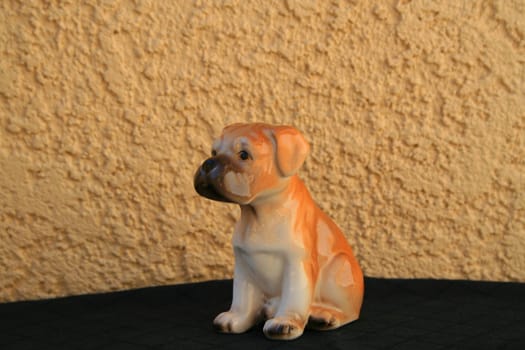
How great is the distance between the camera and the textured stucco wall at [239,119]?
1.17 m

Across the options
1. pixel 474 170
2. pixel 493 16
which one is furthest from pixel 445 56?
pixel 474 170

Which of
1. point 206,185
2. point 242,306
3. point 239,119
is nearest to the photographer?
point 206,185

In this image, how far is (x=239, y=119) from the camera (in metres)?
1.24

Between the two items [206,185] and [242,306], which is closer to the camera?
[206,185]

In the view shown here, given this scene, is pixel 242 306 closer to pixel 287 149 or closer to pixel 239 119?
pixel 287 149

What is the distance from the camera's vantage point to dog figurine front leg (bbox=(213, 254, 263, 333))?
3.06 ft

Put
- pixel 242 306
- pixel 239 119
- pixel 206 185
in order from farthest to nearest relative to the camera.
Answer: pixel 239 119, pixel 242 306, pixel 206 185

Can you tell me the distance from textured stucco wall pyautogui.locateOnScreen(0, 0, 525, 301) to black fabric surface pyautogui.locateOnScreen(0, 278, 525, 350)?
0.29ft

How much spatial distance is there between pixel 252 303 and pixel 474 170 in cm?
62

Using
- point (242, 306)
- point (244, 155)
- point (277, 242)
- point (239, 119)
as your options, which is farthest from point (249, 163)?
point (239, 119)

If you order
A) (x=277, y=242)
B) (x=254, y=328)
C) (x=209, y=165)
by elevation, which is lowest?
(x=254, y=328)

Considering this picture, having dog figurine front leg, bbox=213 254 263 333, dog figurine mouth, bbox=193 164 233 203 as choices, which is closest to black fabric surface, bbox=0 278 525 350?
dog figurine front leg, bbox=213 254 263 333

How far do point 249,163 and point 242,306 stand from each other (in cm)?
24

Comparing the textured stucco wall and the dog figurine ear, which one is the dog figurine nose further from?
the textured stucco wall
